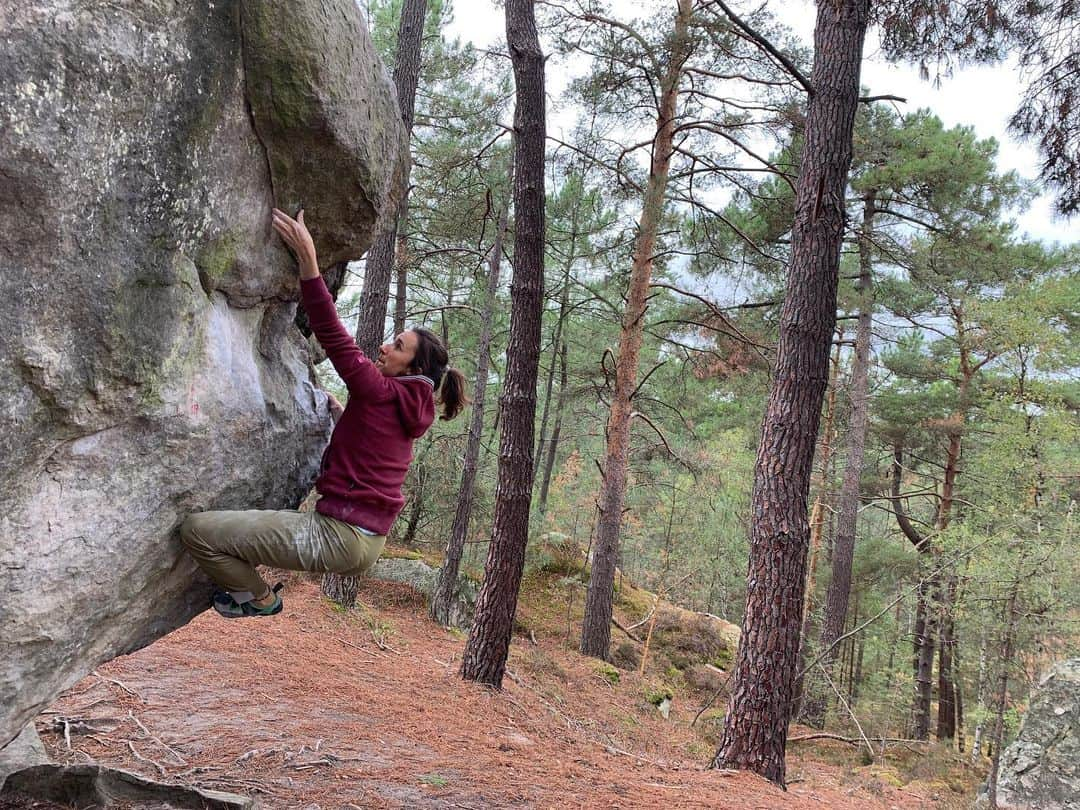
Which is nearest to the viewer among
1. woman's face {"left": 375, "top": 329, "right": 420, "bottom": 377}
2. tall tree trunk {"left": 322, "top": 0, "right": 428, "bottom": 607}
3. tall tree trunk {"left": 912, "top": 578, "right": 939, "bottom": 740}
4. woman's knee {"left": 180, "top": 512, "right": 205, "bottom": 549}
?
A: woman's knee {"left": 180, "top": 512, "right": 205, "bottom": 549}

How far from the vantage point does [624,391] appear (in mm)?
11805

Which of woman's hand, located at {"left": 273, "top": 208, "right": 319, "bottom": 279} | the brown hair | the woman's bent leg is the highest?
woman's hand, located at {"left": 273, "top": 208, "right": 319, "bottom": 279}

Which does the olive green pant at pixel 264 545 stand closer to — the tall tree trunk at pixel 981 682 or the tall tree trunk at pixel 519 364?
the tall tree trunk at pixel 519 364

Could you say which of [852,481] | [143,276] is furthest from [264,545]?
[852,481]

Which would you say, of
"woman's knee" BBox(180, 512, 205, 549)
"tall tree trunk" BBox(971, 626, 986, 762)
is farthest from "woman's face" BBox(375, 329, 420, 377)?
"tall tree trunk" BBox(971, 626, 986, 762)

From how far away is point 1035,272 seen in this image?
13.6 metres

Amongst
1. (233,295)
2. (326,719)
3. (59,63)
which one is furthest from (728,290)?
(59,63)

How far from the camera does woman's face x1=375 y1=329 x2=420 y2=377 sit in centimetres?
348

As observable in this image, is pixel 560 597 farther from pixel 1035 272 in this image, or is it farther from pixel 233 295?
pixel 233 295

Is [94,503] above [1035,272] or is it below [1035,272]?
below

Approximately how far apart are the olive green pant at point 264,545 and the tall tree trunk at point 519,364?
13.1 ft

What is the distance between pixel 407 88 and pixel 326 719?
7.30 m

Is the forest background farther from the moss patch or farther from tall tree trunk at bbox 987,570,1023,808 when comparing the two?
the moss patch

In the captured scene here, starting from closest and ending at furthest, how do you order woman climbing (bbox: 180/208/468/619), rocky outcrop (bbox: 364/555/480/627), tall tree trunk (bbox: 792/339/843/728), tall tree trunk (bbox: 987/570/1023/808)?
woman climbing (bbox: 180/208/468/619), tall tree trunk (bbox: 987/570/1023/808), rocky outcrop (bbox: 364/555/480/627), tall tree trunk (bbox: 792/339/843/728)
